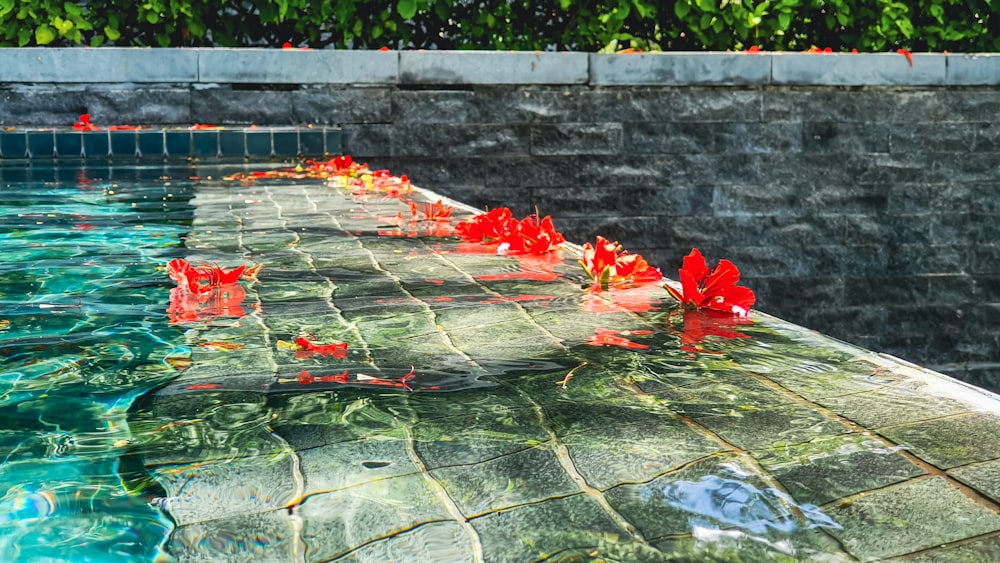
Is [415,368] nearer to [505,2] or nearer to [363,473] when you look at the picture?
[363,473]

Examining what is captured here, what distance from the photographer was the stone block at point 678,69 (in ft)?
23.8

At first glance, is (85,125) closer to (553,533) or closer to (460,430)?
(460,430)

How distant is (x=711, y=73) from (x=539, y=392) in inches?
226

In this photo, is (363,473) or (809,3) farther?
(809,3)

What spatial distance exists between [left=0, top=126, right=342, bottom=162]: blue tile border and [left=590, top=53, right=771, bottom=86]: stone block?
1.95 meters

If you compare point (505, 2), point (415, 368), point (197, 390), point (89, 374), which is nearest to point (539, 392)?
point (415, 368)

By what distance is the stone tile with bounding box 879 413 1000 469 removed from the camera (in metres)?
1.66

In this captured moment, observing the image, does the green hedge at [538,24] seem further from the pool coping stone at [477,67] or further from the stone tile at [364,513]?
the stone tile at [364,513]

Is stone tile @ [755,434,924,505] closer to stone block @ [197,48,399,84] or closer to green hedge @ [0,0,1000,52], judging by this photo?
stone block @ [197,48,399,84]

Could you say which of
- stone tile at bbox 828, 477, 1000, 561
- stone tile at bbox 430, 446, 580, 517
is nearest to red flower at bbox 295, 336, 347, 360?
stone tile at bbox 430, 446, 580, 517

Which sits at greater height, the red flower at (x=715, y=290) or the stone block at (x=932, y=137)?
the stone block at (x=932, y=137)

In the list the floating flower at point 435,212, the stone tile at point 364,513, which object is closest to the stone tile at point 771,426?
the stone tile at point 364,513

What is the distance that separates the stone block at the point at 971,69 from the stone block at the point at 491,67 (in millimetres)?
2777

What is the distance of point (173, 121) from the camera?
23.1ft
